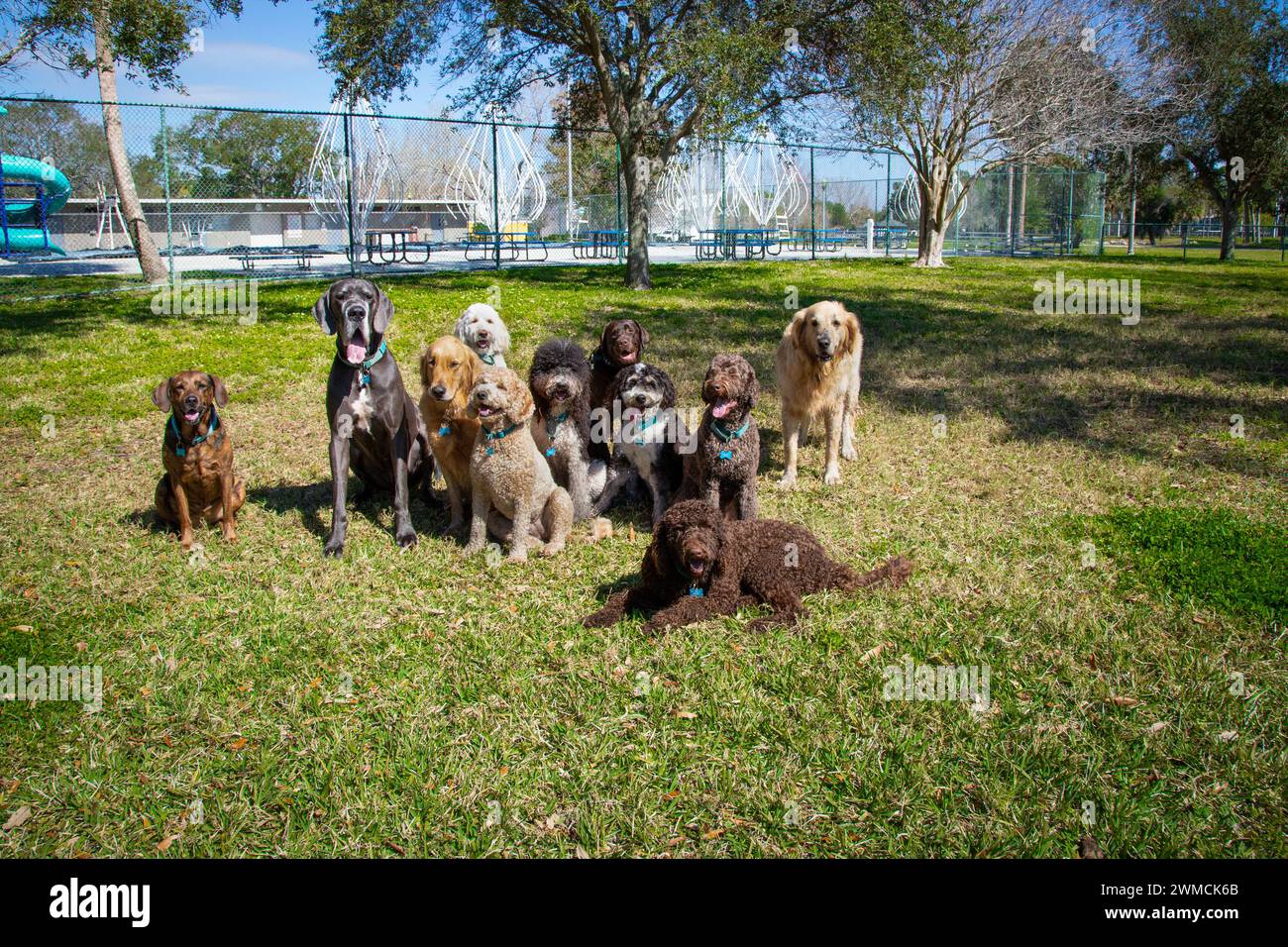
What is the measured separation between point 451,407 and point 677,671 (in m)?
2.46

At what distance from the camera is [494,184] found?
65.1 feet

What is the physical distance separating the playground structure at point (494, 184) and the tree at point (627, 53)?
140 cm

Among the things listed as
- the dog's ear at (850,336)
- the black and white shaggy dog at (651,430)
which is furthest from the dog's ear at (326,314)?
the dog's ear at (850,336)

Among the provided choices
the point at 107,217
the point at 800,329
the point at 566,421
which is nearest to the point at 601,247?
the point at 107,217

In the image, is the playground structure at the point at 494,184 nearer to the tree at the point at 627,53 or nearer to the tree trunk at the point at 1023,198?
the tree at the point at 627,53

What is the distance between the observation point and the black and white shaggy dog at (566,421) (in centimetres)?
593

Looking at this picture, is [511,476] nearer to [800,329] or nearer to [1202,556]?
[800,329]

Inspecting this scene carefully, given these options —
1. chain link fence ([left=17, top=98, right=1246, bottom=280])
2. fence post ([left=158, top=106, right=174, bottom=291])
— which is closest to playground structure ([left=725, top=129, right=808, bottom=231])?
chain link fence ([left=17, top=98, right=1246, bottom=280])

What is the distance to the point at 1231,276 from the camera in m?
22.1

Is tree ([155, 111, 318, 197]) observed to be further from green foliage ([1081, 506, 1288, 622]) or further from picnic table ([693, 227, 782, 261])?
green foliage ([1081, 506, 1288, 622])
